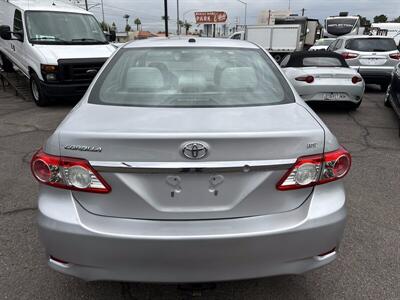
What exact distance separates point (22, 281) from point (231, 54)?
2314 millimetres

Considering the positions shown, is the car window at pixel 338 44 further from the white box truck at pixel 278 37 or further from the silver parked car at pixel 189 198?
the silver parked car at pixel 189 198

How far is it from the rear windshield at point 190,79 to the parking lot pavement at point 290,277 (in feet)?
4.03

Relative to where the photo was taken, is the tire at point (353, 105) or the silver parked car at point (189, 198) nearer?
the silver parked car at point (189, 198)

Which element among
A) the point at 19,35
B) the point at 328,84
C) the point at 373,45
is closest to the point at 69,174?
the point at 328,84

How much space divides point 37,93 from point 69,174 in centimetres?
792

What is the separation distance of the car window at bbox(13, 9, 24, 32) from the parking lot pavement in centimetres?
480

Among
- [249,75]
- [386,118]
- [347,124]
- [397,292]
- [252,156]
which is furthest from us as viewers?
[386,118]

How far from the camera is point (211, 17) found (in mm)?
50594

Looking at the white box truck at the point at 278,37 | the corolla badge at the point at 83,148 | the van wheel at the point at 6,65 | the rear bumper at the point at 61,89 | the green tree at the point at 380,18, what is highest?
the corolla badge at the point at 83,148

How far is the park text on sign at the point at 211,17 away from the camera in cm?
5038

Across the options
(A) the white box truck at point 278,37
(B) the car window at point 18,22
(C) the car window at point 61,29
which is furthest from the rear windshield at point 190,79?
(A) the white box truck at point 278,37

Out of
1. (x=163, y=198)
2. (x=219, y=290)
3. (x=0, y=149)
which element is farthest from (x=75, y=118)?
(x=0, y=149)

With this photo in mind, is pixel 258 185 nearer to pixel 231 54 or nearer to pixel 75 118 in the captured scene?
pixel 75 118

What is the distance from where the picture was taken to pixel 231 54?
320 cm
